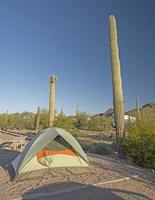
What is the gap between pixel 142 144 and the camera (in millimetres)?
13023

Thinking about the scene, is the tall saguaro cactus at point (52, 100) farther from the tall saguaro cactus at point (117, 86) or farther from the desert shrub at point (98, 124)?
the desert shrub at point (98, 124)

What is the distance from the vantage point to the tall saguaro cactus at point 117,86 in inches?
573

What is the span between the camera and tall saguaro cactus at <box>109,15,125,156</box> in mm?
→ 14566

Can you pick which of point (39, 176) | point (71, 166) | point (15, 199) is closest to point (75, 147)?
point (71, 166)

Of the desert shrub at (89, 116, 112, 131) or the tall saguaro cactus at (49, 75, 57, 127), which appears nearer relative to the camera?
the tall saguaro cactus at (49, 75, 57, 127)

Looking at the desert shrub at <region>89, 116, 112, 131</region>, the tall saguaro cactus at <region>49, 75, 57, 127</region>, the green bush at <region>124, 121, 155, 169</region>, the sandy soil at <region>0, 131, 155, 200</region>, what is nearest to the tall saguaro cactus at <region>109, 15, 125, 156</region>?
the green bush at <region>124, 121, 155, 169</region>

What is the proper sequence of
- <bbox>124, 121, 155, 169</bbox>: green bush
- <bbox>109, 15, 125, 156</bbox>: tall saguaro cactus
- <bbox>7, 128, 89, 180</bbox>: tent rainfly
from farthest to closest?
<bbox>109, 15, 125, 156</bbox>: tall saguaro cactus → <bbox>124, 121, 155, 169</bbox>: green bush → <bbox>7, 128, 89, 180</bbox>: tent rainfly

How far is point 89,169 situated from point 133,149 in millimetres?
3672

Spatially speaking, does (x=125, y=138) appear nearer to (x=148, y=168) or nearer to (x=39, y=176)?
(x=148, y=168)

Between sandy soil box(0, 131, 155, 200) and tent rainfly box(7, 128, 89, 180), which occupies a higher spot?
tent rainfly box(7, 128, 89, 180)

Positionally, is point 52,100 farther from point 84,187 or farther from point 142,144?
point 84,187

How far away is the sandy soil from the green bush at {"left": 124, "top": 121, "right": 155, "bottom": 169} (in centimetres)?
242

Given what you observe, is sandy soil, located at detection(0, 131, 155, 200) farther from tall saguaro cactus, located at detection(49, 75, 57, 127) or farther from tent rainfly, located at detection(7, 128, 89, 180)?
tall saguaro cactus, located at detection(49, 75, 57, 127)

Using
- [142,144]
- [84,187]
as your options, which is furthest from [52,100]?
[84,187]
